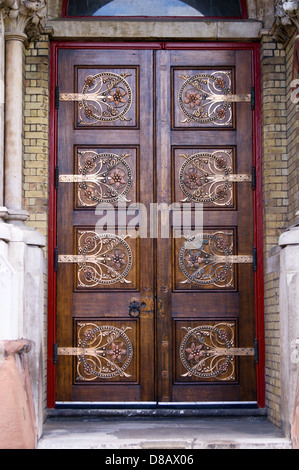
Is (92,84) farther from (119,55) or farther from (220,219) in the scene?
(220,219)

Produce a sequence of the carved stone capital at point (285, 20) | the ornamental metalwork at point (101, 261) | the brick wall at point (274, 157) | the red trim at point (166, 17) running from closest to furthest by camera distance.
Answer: the carved stone capital at point (285, 20) < the brick wall at point (274, 157) < the ornamental metalwork at point (101, 261) < the red trim at point (166, 17)

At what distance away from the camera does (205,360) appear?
22.9 ft

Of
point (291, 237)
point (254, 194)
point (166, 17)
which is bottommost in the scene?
point (291, 237)

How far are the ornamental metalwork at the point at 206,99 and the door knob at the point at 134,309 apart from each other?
178cm

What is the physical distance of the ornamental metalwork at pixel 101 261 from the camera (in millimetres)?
7039

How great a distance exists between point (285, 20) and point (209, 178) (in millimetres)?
1568

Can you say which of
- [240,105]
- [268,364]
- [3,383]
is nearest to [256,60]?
[240,105]

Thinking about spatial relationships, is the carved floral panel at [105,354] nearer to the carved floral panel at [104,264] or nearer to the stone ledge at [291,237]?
the carved floral panel at [104,264]

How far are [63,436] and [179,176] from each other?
2.59m

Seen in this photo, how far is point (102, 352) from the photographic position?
6.96 m

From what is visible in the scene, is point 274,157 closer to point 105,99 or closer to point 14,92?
point 105,99

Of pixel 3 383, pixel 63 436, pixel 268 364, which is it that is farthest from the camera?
pixel 268 364

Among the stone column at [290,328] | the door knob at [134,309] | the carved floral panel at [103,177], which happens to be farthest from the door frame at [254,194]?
the stone column at [290,328]

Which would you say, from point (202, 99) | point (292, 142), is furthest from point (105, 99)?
point (292, 142)
